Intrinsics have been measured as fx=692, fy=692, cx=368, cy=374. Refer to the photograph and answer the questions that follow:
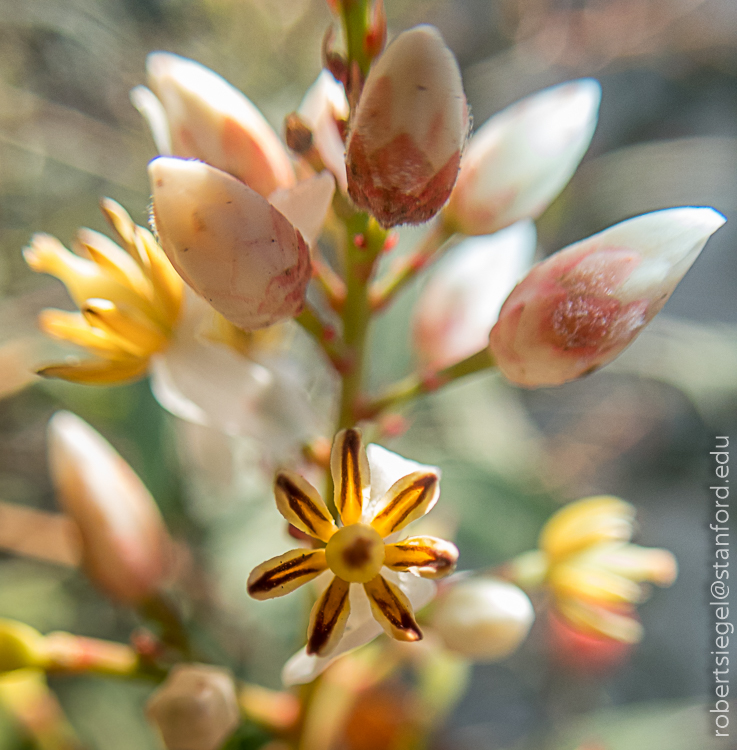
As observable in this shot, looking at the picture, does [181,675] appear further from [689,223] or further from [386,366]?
[386,366]

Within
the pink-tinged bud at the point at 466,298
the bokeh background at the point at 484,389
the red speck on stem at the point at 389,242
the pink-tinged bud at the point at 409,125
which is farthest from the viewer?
the bokeh background at the point at 484,389

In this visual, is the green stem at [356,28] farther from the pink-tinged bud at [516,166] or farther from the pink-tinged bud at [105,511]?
the pink-tinged bud at [105,511]

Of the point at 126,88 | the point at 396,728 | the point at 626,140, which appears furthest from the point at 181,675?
the point at 626,140

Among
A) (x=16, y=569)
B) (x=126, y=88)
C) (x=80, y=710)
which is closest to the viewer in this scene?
(x=80, y=710)

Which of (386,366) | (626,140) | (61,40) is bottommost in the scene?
(386,366)

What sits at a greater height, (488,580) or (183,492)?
(183,492)

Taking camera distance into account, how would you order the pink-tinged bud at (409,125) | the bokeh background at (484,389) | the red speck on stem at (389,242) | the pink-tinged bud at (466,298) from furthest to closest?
the bokeh background at (484,389) < the pink-tinged bud at (466,298) < the red speck on stem at (389,242) < the pink-tinged bud at (409,125)

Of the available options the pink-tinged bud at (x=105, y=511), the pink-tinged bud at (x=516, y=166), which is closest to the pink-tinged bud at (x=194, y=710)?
the pink-tinged bud at (x=105, y=511)

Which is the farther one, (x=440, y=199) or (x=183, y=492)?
(x=183, y=492)
